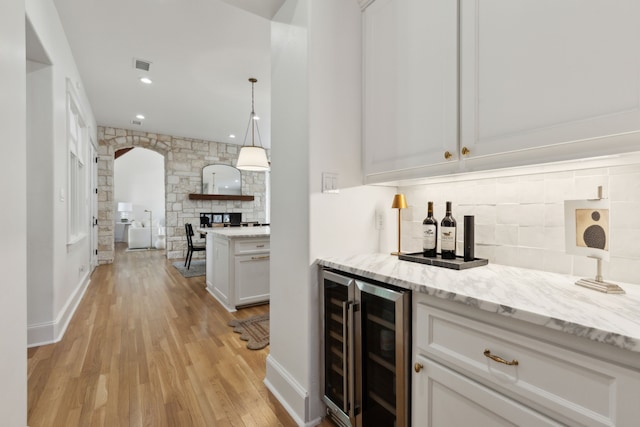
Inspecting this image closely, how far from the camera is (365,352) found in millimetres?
1370

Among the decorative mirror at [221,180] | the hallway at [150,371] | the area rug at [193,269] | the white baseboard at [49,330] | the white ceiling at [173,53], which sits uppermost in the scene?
the white ceiling at [173,53]

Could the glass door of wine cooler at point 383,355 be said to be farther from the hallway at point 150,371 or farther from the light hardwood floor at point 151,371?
the hallway at point 150,371

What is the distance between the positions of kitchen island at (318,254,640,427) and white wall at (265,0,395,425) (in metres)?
0.53

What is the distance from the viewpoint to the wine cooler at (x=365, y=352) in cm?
117

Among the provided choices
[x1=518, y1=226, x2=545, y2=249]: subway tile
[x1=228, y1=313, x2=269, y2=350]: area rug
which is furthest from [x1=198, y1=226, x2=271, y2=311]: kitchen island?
[x1=518, y1=226, x2=545, y2=249]: subway tile

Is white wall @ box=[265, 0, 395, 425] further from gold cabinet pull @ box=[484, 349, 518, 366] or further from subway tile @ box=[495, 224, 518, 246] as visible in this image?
gold cabinet pull @ box=[484, 349, 518, 366]

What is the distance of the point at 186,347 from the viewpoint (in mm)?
2525

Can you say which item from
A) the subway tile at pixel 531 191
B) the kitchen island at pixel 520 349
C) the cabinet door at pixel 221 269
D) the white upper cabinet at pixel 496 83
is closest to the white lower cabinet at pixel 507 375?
the kitchen island at pixel 520 349

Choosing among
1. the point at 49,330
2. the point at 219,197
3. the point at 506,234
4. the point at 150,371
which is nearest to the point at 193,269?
the point at 219,197

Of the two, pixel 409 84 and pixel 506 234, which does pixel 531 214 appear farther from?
pixel 409 84

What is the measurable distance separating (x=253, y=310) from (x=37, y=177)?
2390mm

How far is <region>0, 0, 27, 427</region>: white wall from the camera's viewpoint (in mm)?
1288

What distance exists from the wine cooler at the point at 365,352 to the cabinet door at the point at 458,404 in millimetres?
70

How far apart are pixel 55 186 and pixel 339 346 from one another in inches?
116
